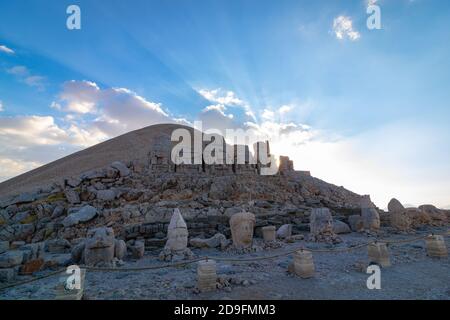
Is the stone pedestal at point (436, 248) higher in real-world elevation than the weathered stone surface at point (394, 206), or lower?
lower

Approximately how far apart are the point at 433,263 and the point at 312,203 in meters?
9.96

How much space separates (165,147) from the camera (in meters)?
20.4

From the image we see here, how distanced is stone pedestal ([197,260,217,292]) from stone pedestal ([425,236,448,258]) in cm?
646

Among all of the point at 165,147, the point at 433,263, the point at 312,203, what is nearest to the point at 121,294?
the point at 433,263

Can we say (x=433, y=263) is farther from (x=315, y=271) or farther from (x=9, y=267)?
(x=9, y=267)

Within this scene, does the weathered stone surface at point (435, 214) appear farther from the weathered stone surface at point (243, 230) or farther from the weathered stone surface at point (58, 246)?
the weathered stone surface at point (58, 246)

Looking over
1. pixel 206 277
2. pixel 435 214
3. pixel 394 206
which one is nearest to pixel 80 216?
pixel 206 277

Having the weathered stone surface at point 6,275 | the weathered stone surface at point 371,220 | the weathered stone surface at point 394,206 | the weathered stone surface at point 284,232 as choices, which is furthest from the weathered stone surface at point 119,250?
the weathered stone surface at point 394,206

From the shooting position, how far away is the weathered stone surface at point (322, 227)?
31.9 feet

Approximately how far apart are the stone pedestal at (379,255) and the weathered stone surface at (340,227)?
489 centimetres

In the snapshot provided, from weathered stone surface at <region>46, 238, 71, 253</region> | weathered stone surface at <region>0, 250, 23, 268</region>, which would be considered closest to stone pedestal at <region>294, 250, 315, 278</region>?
weathered stone surface at <region>0, 250, 23, 268</region>

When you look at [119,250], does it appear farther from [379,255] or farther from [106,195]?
[106,195]

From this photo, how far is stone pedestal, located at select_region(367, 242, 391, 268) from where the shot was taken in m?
6.49

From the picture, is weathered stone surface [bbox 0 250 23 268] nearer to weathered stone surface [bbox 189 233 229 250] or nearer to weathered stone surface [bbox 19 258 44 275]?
weathered stone surface [bbox 19 258 44 275]
